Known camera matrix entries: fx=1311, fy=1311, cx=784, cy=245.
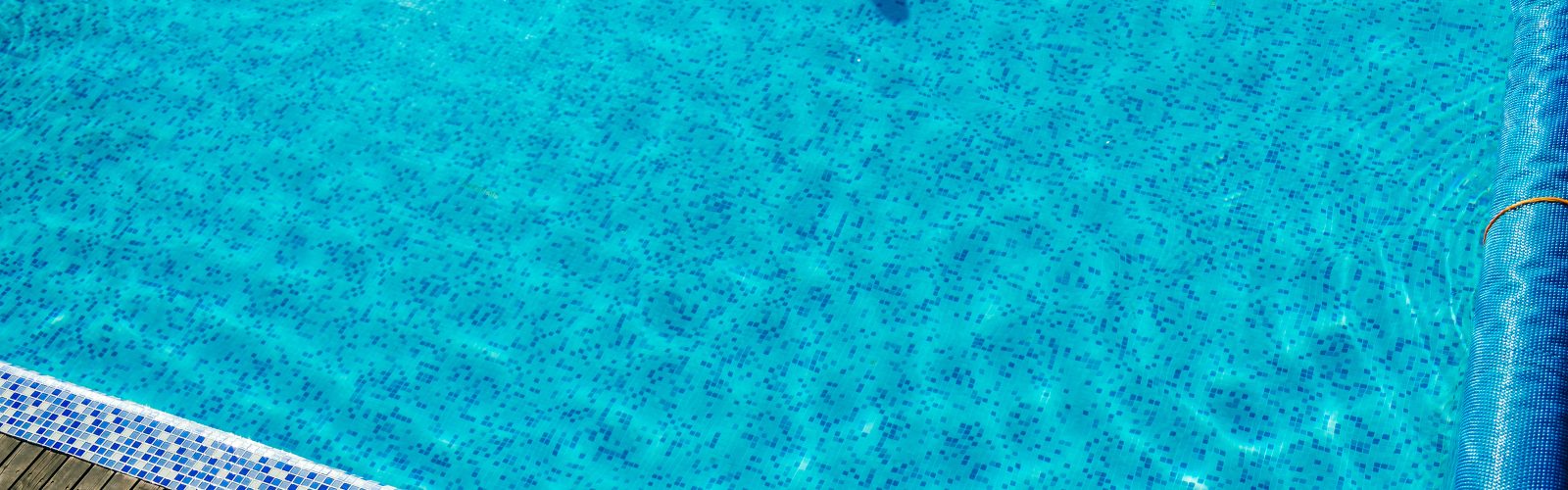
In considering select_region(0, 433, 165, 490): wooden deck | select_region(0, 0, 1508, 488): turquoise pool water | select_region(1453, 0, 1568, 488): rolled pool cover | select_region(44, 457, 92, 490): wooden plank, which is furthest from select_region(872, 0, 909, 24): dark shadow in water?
select_region(44, 457, 92, 490): wooden plank

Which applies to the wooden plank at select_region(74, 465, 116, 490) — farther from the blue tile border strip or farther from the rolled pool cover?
the rolled pool cover

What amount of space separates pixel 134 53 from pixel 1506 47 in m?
6.29

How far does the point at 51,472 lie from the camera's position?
4.48 m

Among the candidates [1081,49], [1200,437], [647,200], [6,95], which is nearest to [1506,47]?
[1081,49]

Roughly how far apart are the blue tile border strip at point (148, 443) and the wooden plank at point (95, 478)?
38 millimetres

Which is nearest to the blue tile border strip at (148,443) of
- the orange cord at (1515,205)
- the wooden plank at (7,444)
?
the wooden plank at (7,444)

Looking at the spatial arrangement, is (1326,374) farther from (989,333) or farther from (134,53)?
(134,53)

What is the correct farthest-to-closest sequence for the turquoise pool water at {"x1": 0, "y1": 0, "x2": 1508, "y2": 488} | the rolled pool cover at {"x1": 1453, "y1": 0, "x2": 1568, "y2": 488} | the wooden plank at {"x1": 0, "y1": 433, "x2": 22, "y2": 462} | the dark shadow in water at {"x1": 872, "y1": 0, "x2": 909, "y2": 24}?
the dark shadow in water at {"x1": 872, "y1": 0, "x2": 909, "y2": 24} < the turquoise pool water at {"x1": 0, "y1": 0, "x2": 1508, "y2": 488} < the wooden plank at {"x1": 0, "y1": 433, "x2": 22, "y2": 462} < the rolled pool cover at {"x1": 1453, "y1": 0, "x2": 1568, "y2": 488}

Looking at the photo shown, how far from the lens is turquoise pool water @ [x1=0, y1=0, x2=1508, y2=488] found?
4.78m

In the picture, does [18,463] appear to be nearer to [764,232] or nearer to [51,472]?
[51,472]

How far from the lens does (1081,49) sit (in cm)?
605

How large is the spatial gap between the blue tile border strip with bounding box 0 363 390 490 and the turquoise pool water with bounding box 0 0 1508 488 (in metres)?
0.09

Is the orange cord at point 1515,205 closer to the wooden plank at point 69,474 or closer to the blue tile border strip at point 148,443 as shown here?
the blue tile border strip at point 148,443

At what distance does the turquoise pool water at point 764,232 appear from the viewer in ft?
15.7
